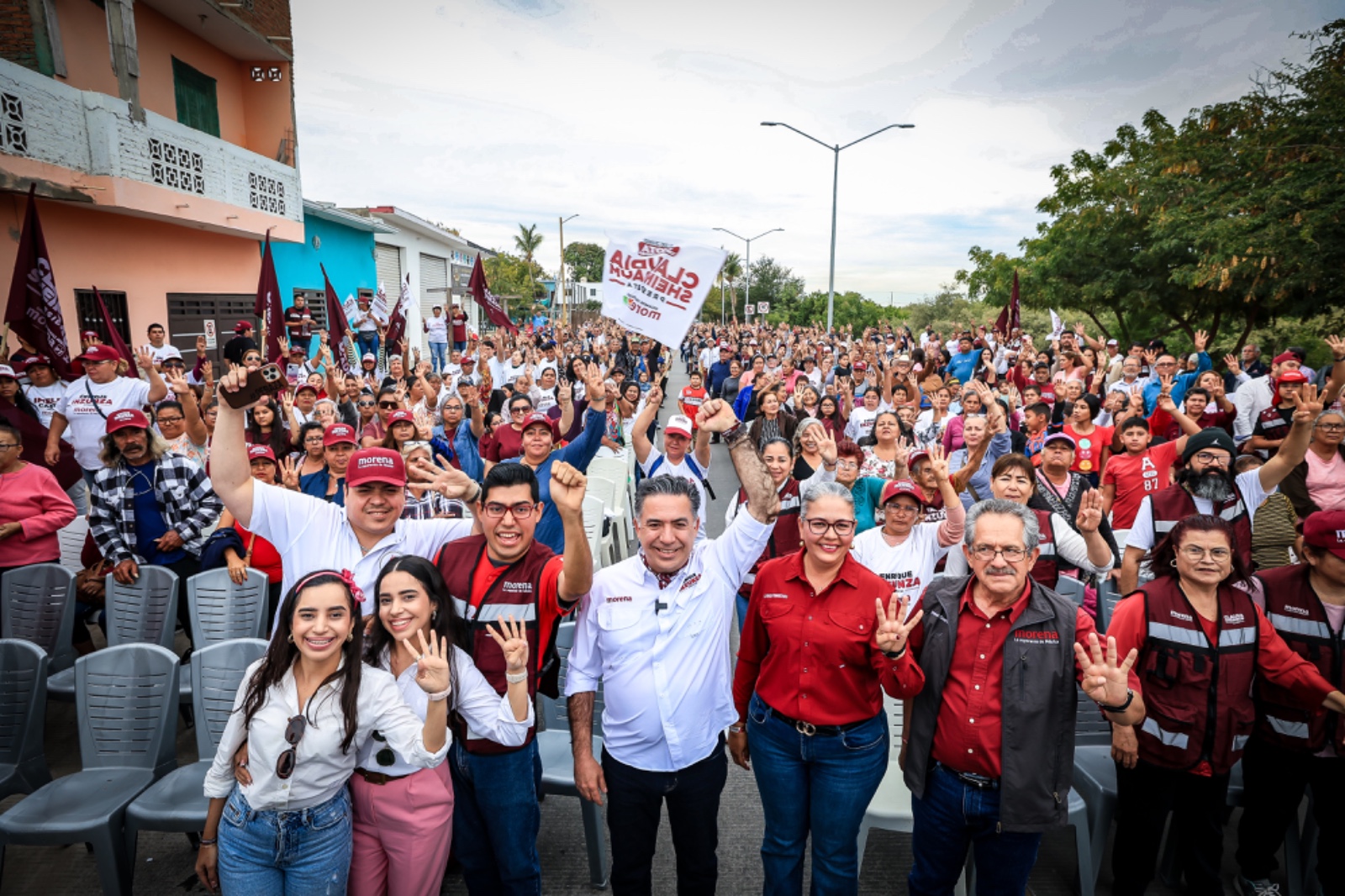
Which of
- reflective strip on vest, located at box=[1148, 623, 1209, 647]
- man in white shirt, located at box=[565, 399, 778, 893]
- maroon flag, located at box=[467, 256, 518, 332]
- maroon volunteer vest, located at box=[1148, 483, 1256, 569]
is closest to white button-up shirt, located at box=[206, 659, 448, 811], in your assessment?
man in white shirt, located at box=[565, 399, 778, 893]

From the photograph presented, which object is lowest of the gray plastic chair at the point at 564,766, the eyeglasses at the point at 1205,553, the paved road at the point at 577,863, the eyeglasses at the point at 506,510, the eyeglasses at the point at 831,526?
the paved road at the point at 577,863

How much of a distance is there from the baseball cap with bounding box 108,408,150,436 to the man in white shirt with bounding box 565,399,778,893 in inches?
146

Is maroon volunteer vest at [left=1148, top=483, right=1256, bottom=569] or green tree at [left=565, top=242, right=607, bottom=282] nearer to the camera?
maroon volunteer vest at [left=1148, top=483, right=1256, bottom=569]

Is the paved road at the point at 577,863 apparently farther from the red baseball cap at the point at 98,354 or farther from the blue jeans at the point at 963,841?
the red baseball cap at the point at 98,354

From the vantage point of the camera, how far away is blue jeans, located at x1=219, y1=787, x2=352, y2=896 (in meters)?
2.47

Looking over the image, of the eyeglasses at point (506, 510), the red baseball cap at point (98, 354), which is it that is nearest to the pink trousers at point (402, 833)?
the eyeglasses at point (506, 510)

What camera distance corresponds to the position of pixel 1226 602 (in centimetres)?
299

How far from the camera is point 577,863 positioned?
3605 millimetres

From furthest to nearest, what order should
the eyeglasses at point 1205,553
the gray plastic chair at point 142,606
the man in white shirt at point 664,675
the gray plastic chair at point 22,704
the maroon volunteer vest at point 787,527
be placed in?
the maroon volunteer vest at point 787,527 → the gray plastic chair at point 142,606 → the gray plastic chair at point 22,704 → the eyeglasses at point 1205,553 → the man in white shirt at point 664,675

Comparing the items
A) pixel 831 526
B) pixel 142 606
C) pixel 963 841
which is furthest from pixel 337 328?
pixel 963 841

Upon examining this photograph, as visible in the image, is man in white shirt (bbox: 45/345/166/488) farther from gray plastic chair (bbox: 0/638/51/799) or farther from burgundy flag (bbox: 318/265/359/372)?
burgundy flag (bbox: 318/265/359/372)

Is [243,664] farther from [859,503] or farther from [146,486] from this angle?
[859,503]

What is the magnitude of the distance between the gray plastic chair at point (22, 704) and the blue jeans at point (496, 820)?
2372mm

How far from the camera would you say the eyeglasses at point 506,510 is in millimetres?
2801
